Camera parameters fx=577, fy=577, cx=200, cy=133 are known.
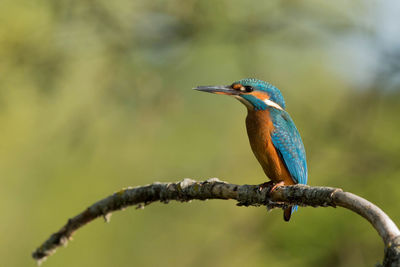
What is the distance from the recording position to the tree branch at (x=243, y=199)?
180 centimetres

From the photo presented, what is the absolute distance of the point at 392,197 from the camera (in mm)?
4168

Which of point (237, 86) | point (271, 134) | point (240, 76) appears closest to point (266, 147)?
point (271, 134)

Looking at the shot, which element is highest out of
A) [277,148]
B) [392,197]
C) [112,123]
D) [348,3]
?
[112,123]

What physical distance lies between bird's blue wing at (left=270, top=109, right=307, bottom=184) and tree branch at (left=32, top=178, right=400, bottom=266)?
1.04 m

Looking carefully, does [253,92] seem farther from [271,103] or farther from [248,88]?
[271,103]

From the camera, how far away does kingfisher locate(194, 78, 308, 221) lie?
4.00 m

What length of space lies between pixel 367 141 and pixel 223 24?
1604 millimetres

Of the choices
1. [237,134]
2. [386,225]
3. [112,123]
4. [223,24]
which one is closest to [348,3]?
[223,24]

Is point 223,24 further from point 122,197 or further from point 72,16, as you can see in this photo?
point 122,197

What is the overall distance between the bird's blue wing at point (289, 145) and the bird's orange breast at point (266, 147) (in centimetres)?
3

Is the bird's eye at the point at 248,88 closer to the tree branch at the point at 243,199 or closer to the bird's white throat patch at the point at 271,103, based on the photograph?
the bird's white throat patch at the point at 271,103

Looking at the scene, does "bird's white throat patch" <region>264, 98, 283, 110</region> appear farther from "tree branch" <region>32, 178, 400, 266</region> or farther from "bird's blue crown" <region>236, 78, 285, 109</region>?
"tree branch" <region>32, 178, 400, 266</region>

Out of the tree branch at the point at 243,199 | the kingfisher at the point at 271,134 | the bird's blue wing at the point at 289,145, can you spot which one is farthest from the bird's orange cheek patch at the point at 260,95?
the tree branch at the point at 243,199

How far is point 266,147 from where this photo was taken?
4.07 metres
